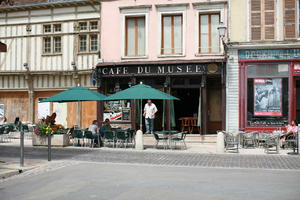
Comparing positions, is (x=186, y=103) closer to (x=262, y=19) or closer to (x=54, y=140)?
(x=262, y=19)

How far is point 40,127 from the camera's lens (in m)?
15.7

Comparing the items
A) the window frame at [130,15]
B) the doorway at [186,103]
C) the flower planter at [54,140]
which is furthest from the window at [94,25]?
the flower planter at [54,140]

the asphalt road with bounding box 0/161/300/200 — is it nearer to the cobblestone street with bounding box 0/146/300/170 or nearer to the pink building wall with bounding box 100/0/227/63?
the cobblestone street with bounding box 0/146/300/170

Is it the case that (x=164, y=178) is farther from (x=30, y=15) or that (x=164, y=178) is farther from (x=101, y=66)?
(x=30, y=15)

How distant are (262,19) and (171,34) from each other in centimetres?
407

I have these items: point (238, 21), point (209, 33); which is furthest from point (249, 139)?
point (209, 33)

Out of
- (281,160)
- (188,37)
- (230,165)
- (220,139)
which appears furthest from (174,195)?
(188,37)

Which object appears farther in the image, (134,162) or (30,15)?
(30,15)

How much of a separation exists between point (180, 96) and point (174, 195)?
1311 centimetres

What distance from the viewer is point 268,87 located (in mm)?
17531

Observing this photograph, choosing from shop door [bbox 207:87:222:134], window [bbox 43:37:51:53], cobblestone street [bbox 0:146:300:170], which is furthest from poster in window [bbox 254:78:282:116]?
window [bbox 43:37:51:53]

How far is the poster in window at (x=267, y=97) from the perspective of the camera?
1744 centimetres

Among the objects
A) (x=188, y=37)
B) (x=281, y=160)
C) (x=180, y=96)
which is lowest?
(x=281, y=160)

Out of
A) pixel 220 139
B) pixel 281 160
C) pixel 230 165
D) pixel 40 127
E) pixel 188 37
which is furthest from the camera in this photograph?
pixel 188 37
